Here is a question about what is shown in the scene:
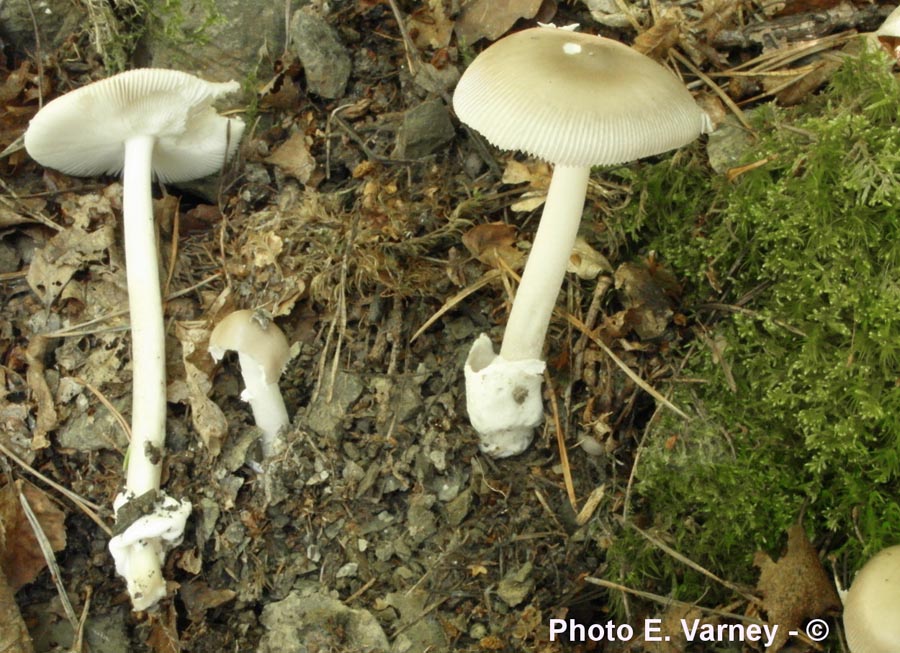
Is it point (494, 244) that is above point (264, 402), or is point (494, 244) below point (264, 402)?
above

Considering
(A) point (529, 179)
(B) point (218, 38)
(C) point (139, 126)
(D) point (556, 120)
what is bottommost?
(A) point (529, 179)

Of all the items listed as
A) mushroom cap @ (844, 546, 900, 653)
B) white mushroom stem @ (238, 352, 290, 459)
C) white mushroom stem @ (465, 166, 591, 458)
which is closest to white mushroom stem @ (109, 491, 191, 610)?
white mushroom stem @ (238, 352, 290, 459)

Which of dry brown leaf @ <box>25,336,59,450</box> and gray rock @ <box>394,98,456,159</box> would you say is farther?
gray rock @ <box>394,98,456,159</box>

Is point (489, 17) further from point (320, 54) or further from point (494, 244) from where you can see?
point (494, 244)

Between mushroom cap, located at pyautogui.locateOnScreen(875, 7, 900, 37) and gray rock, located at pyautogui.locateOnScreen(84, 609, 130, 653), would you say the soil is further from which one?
mushroom cap, located at pyautogui.locateOnScreen(875, 7, 900, 37)

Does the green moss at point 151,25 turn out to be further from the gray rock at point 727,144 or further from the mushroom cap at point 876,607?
the mushroom cap at point 876,607

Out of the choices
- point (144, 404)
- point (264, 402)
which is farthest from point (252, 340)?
point (144, 404)
